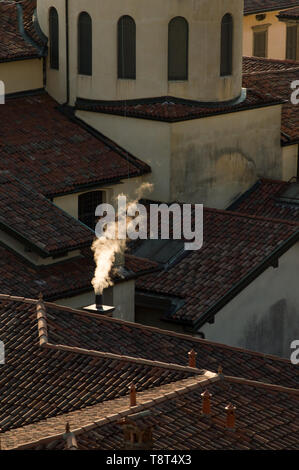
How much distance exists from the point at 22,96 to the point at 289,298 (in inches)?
363

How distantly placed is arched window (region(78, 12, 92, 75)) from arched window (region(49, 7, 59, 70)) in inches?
31.3

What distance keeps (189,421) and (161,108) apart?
17150 mm

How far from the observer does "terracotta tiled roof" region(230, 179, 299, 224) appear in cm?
4251

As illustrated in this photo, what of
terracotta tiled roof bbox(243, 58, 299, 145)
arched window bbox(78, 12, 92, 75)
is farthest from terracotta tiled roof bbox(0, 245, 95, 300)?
terracotta tiled roof bbox(243, 58, 299, 145)

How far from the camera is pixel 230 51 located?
4300cm

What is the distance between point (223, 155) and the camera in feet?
141

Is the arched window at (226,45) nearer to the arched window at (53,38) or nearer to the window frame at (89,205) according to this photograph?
the arched window at (53,38)

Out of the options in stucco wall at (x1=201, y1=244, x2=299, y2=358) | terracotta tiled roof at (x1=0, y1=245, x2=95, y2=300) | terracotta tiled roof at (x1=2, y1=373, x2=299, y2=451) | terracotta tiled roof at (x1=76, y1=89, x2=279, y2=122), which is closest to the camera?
terracotta tiled roof at (x1=2, y1=373, x2=299, y2=451)

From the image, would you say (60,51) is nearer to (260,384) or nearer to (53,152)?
(53,152)

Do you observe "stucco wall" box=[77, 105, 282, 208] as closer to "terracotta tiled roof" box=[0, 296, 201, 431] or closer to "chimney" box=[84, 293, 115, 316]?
"chimney" box=[84, 293, 115, 316]

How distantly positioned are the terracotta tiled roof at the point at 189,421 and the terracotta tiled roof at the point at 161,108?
1441cm

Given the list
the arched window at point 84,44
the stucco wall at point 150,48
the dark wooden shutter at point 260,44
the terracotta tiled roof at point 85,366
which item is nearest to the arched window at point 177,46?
the stucco wall at point 150,48

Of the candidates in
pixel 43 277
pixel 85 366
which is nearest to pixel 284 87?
pixel 43 277
